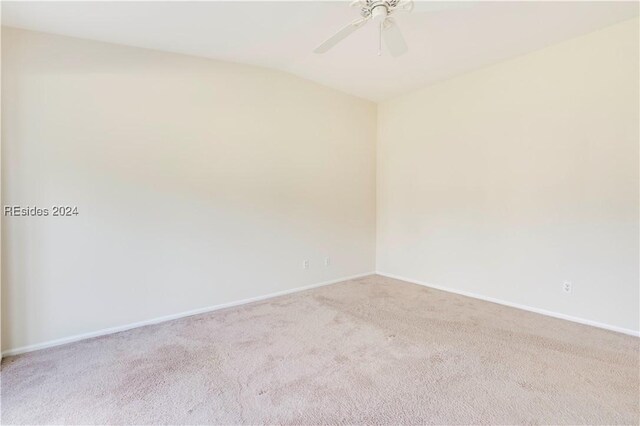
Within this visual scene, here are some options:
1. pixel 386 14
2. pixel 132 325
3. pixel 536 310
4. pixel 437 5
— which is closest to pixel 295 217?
pixel 132 325

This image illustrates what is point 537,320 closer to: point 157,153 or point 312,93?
point 312,93

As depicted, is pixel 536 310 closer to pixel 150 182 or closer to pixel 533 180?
pixel 533 180

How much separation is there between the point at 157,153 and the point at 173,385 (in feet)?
6.70

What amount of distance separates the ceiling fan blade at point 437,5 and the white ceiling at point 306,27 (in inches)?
2.4

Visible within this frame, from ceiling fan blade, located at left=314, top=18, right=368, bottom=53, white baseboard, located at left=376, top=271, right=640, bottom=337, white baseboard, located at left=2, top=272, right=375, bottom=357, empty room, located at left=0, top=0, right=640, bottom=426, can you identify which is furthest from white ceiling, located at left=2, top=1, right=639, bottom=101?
white baseboard, located at left=376, top=271, right=640, bottom=337

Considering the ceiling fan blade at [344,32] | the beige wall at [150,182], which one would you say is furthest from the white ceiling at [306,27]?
the ceiling fan blade at [344,32]

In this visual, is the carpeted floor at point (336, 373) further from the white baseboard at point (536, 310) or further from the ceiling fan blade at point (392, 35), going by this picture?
the ceiling fan blade at point (392, 35)

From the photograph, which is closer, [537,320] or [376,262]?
[537,320]

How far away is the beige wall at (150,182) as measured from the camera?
245 centimetres

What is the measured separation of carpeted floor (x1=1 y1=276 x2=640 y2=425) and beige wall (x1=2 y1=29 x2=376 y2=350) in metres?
0.40

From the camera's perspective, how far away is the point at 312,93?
4113mm

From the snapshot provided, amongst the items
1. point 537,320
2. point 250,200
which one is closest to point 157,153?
point 250,200

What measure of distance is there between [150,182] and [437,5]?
9.31ft

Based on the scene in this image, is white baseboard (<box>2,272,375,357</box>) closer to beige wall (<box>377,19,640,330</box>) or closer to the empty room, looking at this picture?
the empty room
